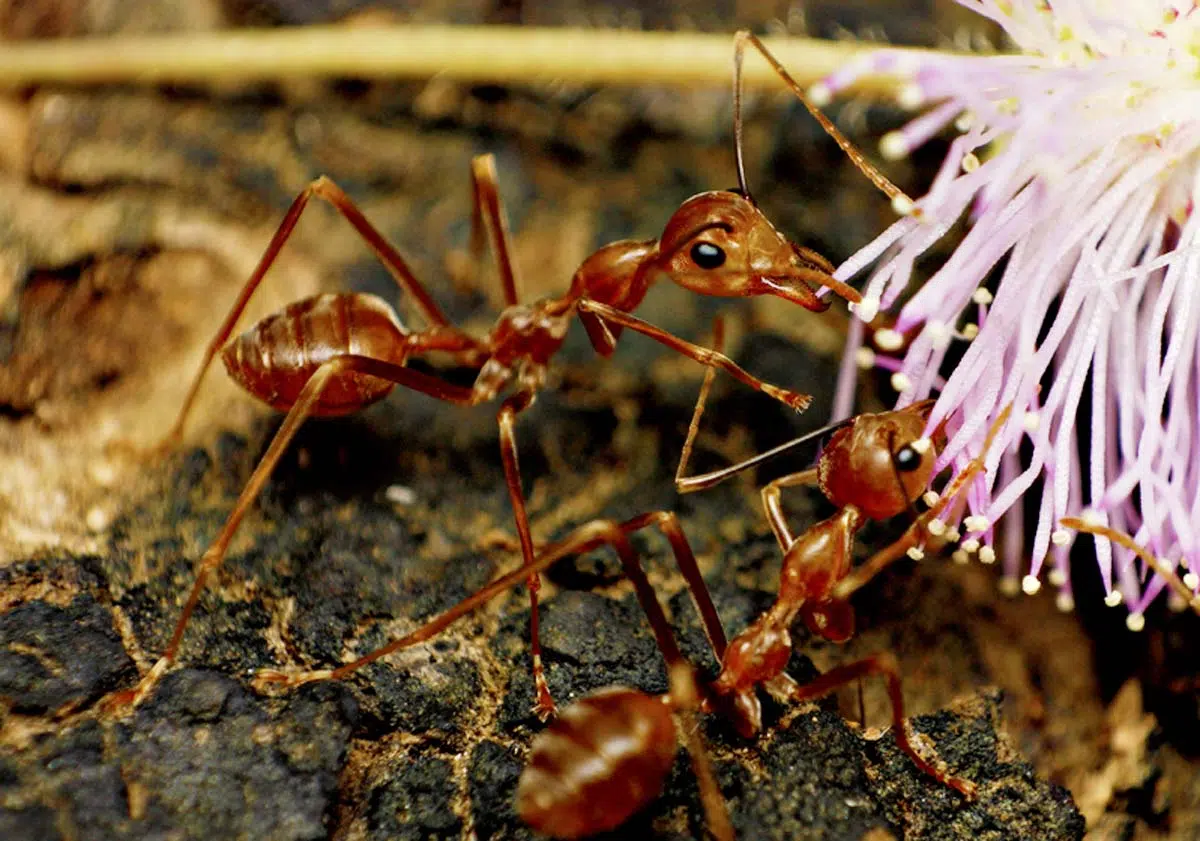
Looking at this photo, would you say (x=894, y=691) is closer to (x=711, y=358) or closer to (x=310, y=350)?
(x=711, y=358)

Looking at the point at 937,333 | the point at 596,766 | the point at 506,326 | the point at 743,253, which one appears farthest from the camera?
the point at 506,326

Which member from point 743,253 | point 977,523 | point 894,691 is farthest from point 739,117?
point 894,691

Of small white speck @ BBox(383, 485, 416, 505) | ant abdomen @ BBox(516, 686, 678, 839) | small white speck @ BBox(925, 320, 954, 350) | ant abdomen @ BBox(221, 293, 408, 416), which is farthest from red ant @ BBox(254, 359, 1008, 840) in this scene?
ant abdomen @ BBox(221, 293, 408, 416)

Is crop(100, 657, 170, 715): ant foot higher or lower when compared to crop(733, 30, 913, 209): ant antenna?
lower

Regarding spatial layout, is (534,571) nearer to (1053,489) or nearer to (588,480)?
(588,480)

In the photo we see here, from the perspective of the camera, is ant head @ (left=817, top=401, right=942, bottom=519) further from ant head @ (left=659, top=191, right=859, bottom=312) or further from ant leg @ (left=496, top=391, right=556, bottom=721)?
ant leg @ (left=496, top=391, right=556, bottom=721)

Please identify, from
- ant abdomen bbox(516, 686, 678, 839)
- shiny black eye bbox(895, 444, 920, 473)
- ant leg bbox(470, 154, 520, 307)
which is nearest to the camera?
ant abdomen bbox(516, 686, 678, 839)

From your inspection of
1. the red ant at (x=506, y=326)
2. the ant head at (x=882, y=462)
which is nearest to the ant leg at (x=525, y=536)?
the red ant at (x=506, y=326)
